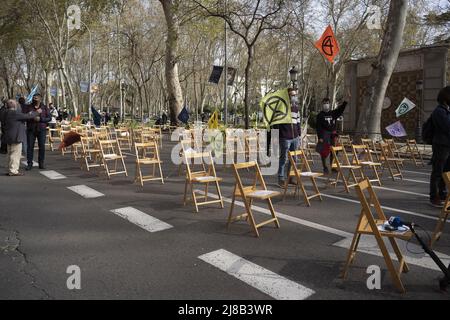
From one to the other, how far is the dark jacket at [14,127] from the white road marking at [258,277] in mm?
7435

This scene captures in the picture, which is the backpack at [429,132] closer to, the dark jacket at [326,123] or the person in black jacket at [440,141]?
the person in black jacket at [440,141]

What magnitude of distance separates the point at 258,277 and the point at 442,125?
4.70 m

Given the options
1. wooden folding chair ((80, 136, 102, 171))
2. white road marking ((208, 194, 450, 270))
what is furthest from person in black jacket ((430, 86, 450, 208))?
wooden folding chair ((80, 136, 102, 171))

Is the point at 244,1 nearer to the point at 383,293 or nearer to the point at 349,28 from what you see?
the point at 383,293

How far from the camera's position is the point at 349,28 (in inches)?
1298

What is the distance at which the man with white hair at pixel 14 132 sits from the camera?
10.5 m

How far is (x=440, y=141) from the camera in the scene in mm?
7410

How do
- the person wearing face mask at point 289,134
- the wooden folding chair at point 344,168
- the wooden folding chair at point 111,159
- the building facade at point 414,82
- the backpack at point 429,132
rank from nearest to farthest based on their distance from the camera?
the backpack at point 429,132 → the wooden folding chair at point 344,168 → the person wearing face mask at point 289,134 → the wooden folding chair at point 111,159 → the building facade at point 414,82

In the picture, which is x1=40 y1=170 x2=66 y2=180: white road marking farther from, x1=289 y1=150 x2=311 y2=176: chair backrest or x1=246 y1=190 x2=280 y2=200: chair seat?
x1=246 y1=190 x2=280 y2=200: chair seat

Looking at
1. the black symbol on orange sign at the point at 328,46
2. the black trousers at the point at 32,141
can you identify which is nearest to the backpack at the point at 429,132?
the black symbol on orange sign at the point at 328,46

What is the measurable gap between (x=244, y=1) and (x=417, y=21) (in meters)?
18.3

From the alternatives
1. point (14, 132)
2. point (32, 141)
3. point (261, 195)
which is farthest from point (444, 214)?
point (32, 141)

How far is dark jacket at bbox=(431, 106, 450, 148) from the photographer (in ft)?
23.8
